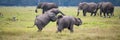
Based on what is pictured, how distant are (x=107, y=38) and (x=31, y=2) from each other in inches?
2609

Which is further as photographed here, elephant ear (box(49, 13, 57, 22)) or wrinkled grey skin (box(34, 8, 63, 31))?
elephant ear (box(49, 13, 57, 22))

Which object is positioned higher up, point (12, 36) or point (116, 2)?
point (12, 36)

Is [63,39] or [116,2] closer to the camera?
[63,39]

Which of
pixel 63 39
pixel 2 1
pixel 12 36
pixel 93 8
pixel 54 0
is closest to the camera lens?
pixel 63 39

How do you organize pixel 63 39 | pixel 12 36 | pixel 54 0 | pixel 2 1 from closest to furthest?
1. pixel 63 39
2. pixel 12 36
3. pixel 2 1
4. pixel 54 0

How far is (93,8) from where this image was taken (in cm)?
3597

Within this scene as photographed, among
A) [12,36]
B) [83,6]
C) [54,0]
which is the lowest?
[54,0]

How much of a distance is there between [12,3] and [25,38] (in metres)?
62.6

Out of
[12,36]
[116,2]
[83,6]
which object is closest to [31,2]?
[116,2]

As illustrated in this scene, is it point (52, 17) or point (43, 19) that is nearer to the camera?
point (43, 19)

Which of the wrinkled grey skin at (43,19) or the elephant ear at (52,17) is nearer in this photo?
the wrinkled grey skin at (43,19)

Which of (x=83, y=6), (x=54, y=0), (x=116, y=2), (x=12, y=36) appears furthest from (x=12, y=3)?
(x=12, y=36)

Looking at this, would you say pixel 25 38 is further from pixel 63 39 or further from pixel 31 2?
pixel 31 2

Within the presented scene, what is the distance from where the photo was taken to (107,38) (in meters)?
14.9
